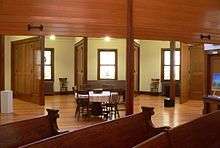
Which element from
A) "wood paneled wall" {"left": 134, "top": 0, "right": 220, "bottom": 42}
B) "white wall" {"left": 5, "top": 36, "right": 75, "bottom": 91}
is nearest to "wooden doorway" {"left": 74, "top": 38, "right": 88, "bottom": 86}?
"white wall" {"left": 5, "top": 36, "right": 75, "bottom": 91}

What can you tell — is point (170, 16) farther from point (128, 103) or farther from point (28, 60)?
point (28, 60)

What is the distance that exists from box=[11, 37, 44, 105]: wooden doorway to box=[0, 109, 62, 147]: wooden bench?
893 cm

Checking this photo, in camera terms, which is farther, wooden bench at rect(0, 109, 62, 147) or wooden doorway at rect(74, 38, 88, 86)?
wooden doorway at rect(74, 38, 88, 86)

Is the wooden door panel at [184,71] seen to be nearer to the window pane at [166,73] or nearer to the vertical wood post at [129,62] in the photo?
the window pane at [166,73]

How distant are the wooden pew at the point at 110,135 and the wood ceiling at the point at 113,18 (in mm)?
1372

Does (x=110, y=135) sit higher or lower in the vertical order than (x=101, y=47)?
lower

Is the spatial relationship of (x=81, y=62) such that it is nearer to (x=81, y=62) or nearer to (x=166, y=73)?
(x=81, y=62)

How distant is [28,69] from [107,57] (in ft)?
13.8

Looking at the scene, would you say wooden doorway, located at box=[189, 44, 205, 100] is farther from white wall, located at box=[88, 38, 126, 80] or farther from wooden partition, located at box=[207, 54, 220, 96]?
wooden partition, located at box=[207, 54, 220, 96]

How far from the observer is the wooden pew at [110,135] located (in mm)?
2766

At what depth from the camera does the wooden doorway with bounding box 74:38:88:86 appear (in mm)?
14711

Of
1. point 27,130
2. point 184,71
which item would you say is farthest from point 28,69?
point 27,130

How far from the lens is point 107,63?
54.6 ft

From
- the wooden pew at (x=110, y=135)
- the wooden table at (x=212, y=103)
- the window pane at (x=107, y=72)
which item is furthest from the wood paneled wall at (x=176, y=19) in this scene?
the window pane at (x=107, y=72)
